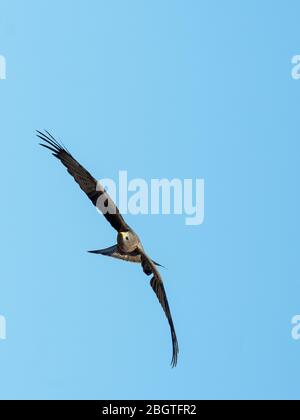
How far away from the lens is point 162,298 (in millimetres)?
29812

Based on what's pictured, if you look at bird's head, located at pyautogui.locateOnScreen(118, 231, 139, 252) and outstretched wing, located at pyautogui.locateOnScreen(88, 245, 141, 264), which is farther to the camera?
outstretched wing, located at pyautogui.locateOnScreen(88, 245, 141, 264)

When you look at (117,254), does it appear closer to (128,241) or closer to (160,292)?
(128,241)

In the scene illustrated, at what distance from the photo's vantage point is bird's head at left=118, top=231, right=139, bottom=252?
28.8 m

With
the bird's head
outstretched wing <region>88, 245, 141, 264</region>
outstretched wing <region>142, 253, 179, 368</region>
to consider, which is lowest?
outstretched wing <region>142, 253, 179, 368</region>

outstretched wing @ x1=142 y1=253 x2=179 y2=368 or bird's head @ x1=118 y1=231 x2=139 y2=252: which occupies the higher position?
bird's head @ x1=118 y1=231 x2=139 y2=252

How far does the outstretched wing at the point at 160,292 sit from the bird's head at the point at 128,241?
51cm

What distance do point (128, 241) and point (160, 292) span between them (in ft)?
4.84

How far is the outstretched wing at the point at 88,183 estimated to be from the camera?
28609mm

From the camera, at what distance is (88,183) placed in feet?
94.1

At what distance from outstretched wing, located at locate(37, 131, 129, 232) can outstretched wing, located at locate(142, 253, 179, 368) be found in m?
1.12

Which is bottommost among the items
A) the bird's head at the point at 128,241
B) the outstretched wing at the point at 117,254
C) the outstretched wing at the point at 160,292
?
the outstretched wing at the point at 160,292

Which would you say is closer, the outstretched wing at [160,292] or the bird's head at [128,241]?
the bird's head at [128,241]
